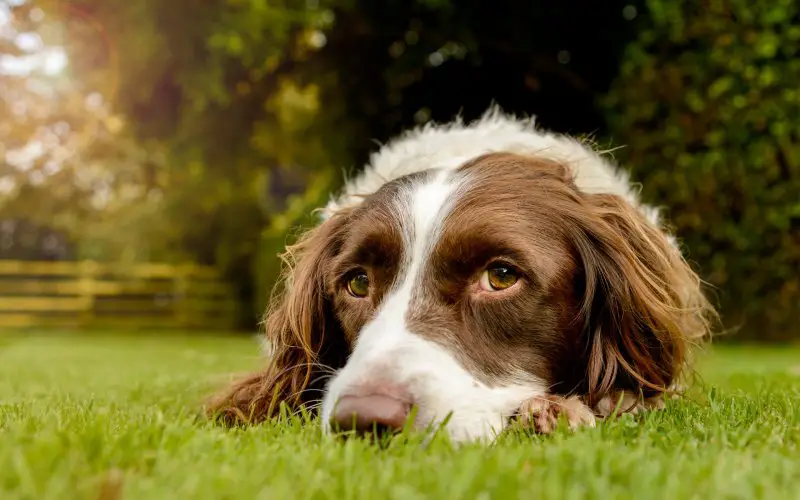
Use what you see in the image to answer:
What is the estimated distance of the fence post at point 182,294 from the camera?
20533mm

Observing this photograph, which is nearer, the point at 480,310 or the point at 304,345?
the point at 480,310

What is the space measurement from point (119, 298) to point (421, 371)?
2016 cm

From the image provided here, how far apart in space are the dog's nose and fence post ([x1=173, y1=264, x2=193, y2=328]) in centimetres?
1881

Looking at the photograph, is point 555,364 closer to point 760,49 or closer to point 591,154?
point 591,154

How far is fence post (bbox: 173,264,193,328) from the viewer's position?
20.5 m

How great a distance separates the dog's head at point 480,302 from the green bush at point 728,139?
611 cm

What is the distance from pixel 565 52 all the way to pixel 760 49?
4202 mm

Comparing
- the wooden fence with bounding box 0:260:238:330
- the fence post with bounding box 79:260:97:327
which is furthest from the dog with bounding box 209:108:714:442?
the fence post with bounding box 79:260:97:327

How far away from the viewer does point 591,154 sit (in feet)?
15.1

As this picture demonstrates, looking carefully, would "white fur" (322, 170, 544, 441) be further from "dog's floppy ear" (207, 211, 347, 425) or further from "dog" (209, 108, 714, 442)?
"dog's floppy ear" (207, 211, 347, 425)

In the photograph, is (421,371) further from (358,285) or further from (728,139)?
(728,139)

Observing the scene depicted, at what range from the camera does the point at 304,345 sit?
3.58m

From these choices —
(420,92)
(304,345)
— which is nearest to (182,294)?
(420,92)

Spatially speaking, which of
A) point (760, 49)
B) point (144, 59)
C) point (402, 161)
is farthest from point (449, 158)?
point (144, 59)
